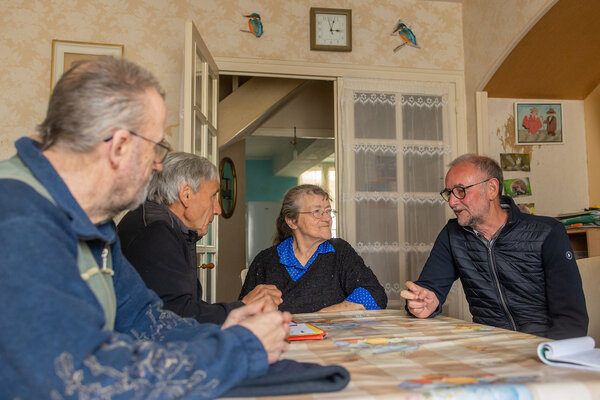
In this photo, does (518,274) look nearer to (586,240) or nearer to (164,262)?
(164,262)

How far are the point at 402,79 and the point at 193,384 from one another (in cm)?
360

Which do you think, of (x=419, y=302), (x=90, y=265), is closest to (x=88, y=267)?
(x=90, y=265)

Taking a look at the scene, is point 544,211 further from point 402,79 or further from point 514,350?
point 514,350

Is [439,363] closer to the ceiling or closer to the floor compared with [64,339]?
closer to the floor

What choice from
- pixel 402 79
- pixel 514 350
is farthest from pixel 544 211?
pixel 514 350

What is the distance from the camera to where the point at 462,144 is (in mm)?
4055

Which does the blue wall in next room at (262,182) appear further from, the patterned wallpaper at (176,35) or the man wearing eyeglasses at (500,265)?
the man wearing eyeglasses at (500,265)

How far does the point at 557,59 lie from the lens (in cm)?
361

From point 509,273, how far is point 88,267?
1.68 metres

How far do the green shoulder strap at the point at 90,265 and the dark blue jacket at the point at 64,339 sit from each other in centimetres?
2

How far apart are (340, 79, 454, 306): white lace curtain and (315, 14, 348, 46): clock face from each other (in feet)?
1.08

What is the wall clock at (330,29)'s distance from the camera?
3797 mm

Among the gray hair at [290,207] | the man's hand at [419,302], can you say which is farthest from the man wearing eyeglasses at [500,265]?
the gray hair at [290,207]

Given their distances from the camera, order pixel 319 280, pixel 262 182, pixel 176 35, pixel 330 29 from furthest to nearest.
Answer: pixel 262 182 → pixel 330 29 → pixel 176 35 → pixel 319 280
